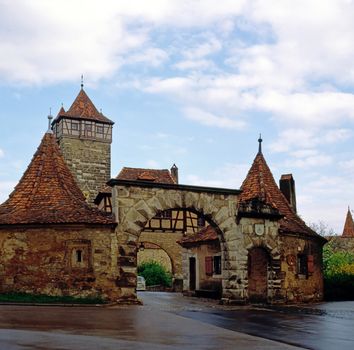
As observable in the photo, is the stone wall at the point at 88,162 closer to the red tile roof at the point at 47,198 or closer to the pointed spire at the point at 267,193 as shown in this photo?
the pointed spire at the point at 267,193

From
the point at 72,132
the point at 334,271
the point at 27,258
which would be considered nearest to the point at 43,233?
the point at 27,258

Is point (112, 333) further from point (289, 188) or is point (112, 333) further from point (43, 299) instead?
point (289, 188)

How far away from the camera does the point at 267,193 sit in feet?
81.3

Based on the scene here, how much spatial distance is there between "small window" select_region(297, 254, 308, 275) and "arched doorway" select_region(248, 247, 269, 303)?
166 centimetres

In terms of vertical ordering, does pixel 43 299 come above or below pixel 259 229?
below

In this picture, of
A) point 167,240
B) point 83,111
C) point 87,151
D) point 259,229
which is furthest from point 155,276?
point 259,229

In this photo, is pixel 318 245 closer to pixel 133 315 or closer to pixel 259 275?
pixel 259 275

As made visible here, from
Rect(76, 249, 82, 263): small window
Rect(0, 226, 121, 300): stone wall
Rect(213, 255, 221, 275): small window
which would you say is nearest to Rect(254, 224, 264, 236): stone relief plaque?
Rect(213, 255, 221, 275): small window

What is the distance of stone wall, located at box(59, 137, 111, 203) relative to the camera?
49.4 metres

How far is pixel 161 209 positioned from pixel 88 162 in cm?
3093

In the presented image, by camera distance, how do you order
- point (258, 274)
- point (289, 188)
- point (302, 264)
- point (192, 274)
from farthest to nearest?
point (289, 188) < point (192, 274) < point (302, 264) < point (258, 274)

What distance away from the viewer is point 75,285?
63.0 feet

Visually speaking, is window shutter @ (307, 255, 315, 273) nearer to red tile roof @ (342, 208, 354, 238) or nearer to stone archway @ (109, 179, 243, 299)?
stone archway @ (109, 179, 243, 299)

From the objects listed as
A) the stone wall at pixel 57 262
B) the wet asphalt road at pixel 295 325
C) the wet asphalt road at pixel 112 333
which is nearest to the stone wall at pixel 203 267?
the wet asphalt road at pixel 295 325
